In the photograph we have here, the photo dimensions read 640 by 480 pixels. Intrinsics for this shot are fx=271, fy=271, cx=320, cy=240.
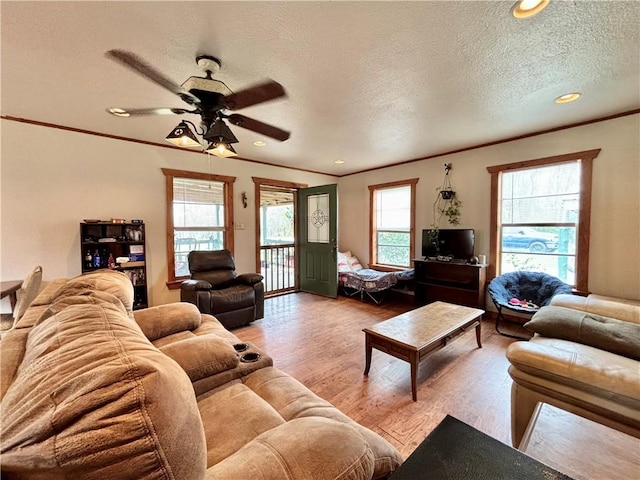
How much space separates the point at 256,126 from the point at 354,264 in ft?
12.7

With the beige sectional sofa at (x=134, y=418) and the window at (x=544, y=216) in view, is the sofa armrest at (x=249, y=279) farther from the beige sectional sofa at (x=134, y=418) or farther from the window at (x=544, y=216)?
the window at (x=544, y=216)

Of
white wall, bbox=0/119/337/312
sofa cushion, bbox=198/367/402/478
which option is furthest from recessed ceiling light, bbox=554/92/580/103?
white wall, bbox=0/119/337/312

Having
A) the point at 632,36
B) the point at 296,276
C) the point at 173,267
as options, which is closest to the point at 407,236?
the point at 296,276

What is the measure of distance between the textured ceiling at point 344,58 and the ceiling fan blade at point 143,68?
0.24 meters

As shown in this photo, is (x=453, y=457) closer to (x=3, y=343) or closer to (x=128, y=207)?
(x=3, y=343)

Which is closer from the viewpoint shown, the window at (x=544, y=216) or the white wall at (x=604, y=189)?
the white wall at (x=604, y=189)

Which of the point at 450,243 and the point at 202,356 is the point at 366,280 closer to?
the point at 450,243

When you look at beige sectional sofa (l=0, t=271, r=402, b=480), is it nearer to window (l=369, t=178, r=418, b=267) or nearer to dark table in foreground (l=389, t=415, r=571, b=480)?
dark table in foreground (l=389, t=415, r=571, b=480)

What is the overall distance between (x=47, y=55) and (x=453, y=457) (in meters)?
3.11

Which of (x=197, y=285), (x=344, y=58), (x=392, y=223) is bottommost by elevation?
(x=197, y=285)

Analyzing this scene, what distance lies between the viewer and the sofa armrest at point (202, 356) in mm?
1354

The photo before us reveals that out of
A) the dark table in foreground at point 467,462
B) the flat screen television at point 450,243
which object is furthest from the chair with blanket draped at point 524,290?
the dark table in foreground at point 467,462

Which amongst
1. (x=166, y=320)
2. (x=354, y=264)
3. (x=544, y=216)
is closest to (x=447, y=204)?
(x=544, y=216)

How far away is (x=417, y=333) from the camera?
231 centimetres
